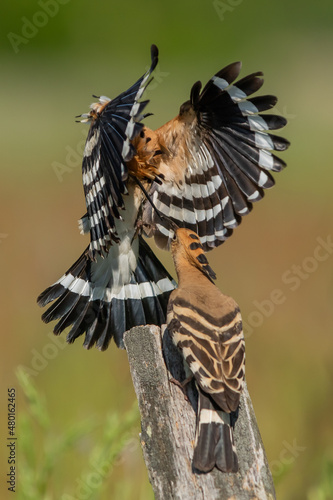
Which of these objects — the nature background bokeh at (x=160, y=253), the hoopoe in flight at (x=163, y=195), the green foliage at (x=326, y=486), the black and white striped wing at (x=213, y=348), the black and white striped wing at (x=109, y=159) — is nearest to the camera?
the black and white striped wing at (x=213, y=348)

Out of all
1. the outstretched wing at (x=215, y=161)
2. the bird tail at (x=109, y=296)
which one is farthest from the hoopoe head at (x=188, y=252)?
the bird tail at (x=109, y=296)

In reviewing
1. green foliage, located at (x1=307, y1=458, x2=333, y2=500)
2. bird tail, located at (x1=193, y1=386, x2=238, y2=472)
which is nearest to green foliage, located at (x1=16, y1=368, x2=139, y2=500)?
bird tail, located at (x1=193, y1=386, x2=238, y2=472)

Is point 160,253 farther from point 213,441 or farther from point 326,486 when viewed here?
point 213,441

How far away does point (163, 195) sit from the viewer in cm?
447

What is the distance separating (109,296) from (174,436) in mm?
1988

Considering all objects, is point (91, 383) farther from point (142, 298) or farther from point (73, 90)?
point (73, 90)

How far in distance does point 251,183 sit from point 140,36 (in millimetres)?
8815

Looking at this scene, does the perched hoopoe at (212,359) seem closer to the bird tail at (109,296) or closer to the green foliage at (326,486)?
the green foliage at (326,486)

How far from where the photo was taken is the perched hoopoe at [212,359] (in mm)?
2605

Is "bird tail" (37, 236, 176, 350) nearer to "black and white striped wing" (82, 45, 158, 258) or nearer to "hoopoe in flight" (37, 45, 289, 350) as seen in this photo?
"hoopoe in flight" (37, 45, 289, 350)

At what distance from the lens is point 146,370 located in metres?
2.86

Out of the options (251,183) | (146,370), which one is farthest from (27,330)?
(146,370)

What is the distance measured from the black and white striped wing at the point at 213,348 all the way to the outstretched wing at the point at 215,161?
109 centimetres

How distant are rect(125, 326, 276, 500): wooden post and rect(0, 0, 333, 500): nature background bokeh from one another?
659 mm
